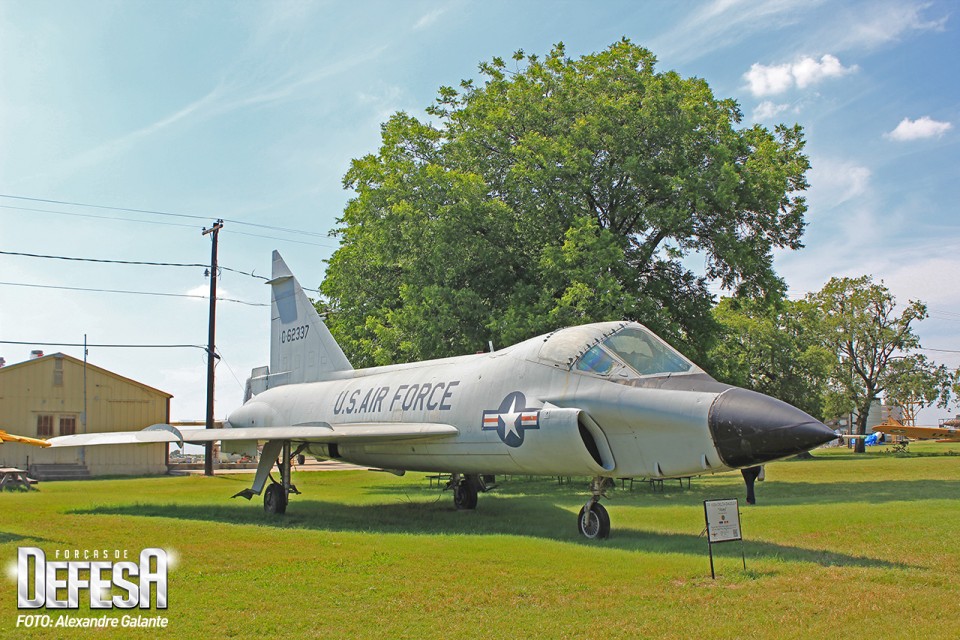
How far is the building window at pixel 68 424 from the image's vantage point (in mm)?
32644

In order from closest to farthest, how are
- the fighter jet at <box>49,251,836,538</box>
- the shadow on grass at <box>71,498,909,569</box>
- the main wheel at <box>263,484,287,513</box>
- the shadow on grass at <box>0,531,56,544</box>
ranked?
the fighter jet at <box>49,251,836,538</box>
the shadow on grass at <box>71,498,909,569</box>
the shadow on grass at <box>0,531,56,544</box>
the main wheel at <box>263,484,287,513</box>

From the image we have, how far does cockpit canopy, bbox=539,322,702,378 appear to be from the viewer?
35.3 feet

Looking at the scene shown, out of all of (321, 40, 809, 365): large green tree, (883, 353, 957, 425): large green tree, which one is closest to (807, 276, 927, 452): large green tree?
(883, 353, 957, 425): large green tree

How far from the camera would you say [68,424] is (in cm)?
3281

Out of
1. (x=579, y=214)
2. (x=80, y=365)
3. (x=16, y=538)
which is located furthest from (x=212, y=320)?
(x=16, y=538)

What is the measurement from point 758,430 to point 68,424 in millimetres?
31307

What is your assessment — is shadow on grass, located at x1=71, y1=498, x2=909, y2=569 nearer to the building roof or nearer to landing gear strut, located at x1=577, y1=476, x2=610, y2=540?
landing gear strut, located at x1=577, y1=476, x2=610, y2=540

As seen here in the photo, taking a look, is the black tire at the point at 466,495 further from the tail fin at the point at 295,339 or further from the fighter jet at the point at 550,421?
the tail fin at the point at 295,339

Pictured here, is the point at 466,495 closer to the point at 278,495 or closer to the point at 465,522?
the point at 465,522

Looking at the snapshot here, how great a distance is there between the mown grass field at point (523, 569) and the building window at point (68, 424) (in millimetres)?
18297

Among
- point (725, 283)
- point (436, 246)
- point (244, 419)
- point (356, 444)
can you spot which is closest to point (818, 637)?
point (356, 444)

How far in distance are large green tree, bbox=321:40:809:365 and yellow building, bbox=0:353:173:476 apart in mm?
13854

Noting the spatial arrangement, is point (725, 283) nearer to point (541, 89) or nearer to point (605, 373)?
point (541, 89)

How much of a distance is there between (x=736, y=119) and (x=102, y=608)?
81.7ft
